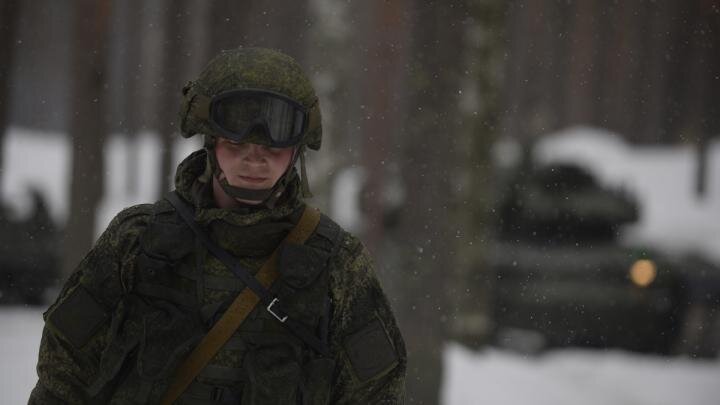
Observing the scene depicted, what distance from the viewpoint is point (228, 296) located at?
2.32 m

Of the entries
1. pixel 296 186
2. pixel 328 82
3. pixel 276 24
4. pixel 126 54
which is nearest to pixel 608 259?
pixel 328 82

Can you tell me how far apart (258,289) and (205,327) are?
169 mm

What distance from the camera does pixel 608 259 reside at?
8766mm

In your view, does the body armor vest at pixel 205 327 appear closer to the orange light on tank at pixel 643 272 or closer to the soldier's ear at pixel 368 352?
the soldier's ear at pixel 368 352

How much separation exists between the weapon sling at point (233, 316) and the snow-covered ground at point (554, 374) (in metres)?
4.40

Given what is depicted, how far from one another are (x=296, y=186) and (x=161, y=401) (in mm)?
649

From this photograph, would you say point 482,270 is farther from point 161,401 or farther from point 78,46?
point 161,401

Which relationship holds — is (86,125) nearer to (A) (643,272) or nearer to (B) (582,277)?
A: (B) (582,277)

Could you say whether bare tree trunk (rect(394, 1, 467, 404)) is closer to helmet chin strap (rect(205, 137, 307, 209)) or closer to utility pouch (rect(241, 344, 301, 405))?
helmet chin strap (rect(205, 137, 307, 209))

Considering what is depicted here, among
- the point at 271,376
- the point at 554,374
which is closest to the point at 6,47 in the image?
the point at 554,374

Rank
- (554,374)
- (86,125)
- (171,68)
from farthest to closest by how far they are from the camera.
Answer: (554,374), (171,68), (86,125)

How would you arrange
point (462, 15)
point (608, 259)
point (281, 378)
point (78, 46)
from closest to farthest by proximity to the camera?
point (281, 378) → point (462, 15) → point (78, 46) → point (608, 259)

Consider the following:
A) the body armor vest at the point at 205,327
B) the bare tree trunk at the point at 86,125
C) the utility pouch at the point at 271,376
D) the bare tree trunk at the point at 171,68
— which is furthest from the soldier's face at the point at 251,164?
the bare tree trunk at the point at 171,68

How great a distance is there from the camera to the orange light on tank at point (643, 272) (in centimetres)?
849
